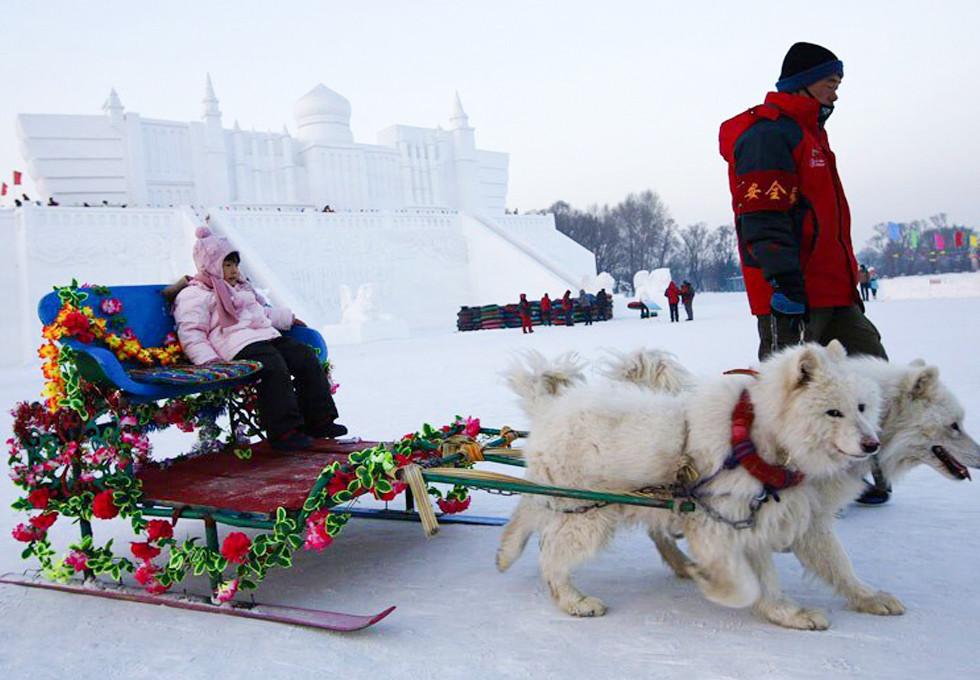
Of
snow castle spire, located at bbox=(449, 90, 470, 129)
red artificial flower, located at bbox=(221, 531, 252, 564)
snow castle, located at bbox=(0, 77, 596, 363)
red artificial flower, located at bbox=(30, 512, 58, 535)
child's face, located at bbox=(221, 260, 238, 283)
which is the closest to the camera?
red artificial flower, located at bbox=(221, 531, 252, 564)

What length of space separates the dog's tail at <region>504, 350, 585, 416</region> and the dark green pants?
3.54 ft

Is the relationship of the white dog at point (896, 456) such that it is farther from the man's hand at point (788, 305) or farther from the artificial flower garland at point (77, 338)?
the artificial flower garland at point (77, 338)

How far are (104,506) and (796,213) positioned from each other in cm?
327

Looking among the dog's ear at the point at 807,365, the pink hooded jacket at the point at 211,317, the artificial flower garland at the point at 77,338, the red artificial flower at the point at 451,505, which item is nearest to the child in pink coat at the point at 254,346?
the pink hooded jacket at the point at 211,317

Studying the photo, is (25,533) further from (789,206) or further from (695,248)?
(695,248)

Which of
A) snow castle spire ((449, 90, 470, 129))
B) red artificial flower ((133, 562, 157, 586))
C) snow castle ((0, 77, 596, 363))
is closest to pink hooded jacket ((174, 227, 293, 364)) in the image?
red artificial flower ((133, 562, 157, 586))

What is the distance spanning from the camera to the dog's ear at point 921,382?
2.63 meters

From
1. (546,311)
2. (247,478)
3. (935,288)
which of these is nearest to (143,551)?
(247,478)

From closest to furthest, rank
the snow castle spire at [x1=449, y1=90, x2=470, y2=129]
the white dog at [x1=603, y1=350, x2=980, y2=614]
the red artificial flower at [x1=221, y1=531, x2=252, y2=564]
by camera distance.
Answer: the white dog at [x1=603, y1=350, x2=980, y2=614]
the red artificial flower at [x1=221, y1=531, x2=252, y2=564]
the snow castle spire at [x1=449, y1=90, x2=470, y2=129]

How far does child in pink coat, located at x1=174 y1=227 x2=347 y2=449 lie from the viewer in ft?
13.4

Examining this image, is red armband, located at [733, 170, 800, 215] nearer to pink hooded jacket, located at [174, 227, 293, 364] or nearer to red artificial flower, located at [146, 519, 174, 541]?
pink hooded jacket, located at [174, 227, 293, 364]

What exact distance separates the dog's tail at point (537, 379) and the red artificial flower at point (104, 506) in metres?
1.84

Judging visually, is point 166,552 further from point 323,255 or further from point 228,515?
point 323,255

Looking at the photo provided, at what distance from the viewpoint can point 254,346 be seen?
13.6 ft
